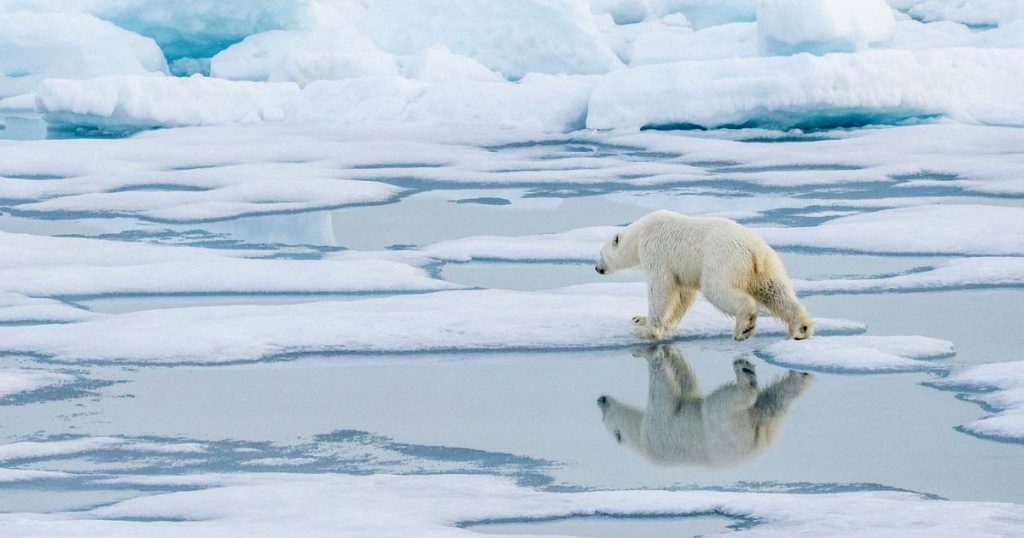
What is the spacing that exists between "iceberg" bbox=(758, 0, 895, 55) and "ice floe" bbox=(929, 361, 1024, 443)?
12552mm

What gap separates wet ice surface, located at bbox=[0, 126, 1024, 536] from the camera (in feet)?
13.1

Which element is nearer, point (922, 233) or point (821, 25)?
point (922, 233)

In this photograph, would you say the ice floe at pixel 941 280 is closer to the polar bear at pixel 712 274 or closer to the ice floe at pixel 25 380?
the polar bear at pixel 712 274

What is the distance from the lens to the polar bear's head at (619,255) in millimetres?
5938

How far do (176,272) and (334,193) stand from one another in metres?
3.76

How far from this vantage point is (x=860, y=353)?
16.9ft

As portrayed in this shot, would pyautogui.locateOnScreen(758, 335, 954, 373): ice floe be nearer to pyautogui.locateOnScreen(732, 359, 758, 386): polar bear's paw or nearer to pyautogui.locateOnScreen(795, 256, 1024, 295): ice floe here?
pyautogui.locateOnScreen(732, 359, 758, 386): polar bear's paw

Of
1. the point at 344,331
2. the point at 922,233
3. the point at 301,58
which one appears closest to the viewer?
the point at 344,331

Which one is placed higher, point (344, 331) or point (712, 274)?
point (712, 274)

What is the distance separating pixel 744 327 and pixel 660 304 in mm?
375

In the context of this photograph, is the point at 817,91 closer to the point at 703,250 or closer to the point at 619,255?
the point at 619,255

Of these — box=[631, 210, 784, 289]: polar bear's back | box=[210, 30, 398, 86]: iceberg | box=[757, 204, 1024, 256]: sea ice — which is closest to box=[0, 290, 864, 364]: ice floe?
Answer: box=[631, 210, 784, 289]: polar bear's back

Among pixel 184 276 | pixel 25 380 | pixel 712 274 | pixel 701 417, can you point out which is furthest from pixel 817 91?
pixel 25 380

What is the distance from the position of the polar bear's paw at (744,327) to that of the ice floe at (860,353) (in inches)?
3.7
